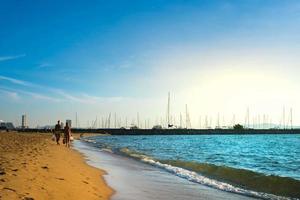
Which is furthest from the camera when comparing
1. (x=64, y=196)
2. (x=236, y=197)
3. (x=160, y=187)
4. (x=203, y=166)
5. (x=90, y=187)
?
(x=203, y=166)

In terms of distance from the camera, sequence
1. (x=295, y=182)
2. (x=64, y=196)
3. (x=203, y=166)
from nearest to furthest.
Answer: (x=64, y=196), (x=295, y=182), (x=203, y=166)

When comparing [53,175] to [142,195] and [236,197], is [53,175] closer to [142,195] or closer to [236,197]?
[142,195]

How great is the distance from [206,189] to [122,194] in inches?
190

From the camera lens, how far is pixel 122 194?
13.6m

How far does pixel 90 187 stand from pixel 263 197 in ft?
22.5

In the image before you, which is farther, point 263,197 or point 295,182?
point 295,182

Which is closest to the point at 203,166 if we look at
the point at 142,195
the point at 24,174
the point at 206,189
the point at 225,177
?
the point at 225,177

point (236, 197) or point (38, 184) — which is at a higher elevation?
point (38, 184)

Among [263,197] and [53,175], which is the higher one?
[53,175]

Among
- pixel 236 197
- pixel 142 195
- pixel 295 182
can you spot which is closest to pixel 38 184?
pixel 142 195

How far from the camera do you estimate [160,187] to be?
16344 mm

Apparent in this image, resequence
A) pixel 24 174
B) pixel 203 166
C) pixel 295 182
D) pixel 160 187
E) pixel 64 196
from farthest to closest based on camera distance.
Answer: pixel 203 166, pixel 295 182, pixel 160 187, pixel 24 174, pixel 64 196

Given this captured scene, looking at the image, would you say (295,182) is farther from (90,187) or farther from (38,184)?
(38,184)

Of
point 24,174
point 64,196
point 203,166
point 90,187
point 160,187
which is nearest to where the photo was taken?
point 64,196
